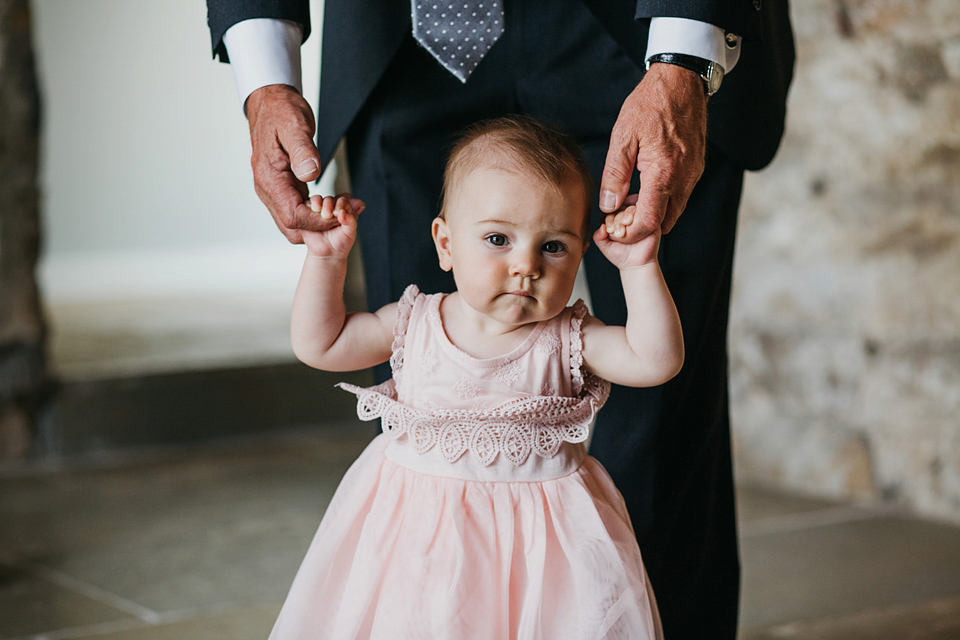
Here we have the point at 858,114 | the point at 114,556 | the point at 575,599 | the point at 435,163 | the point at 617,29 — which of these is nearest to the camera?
the point at 575,599

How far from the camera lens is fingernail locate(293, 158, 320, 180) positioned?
931 mm

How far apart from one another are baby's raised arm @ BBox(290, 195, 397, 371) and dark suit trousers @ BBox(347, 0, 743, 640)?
7.2 inches

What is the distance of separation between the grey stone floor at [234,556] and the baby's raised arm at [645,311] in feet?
2.94

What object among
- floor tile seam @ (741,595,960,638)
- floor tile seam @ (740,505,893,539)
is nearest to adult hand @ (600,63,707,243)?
floor tile seam @ (741,595,960,638)

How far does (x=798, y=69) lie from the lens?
2320mm

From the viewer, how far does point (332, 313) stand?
100 centimetres

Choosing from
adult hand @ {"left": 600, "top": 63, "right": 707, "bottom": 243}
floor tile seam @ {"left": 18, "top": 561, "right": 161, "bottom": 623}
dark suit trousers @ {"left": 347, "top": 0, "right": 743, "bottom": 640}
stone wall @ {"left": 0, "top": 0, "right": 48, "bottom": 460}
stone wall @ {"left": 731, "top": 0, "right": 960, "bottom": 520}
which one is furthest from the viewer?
stone wall @ {"left": 0, "top": 0, "right": 48, "bottom": 460}

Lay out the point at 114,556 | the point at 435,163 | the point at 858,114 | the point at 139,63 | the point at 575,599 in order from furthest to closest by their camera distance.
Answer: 1. the point at 139,63
2. the point at 858,114
3. the point at 114,556
4. the point at 435,163
5. the point at 575,599

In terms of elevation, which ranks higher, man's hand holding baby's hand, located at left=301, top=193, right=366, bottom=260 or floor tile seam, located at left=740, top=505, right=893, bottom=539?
man's hand holding baby's hand, located at left=301, top=193, right=366, bottom=260

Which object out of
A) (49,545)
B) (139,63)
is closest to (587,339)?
(49,545)

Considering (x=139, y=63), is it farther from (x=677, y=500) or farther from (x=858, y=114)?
(x=677, y=500)

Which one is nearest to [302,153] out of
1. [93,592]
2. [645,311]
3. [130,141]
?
[645,311]

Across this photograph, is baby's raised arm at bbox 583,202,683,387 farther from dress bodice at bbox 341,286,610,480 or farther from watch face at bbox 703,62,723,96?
watch face at bbox 703,62,723,96

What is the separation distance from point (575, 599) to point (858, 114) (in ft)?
5.61
